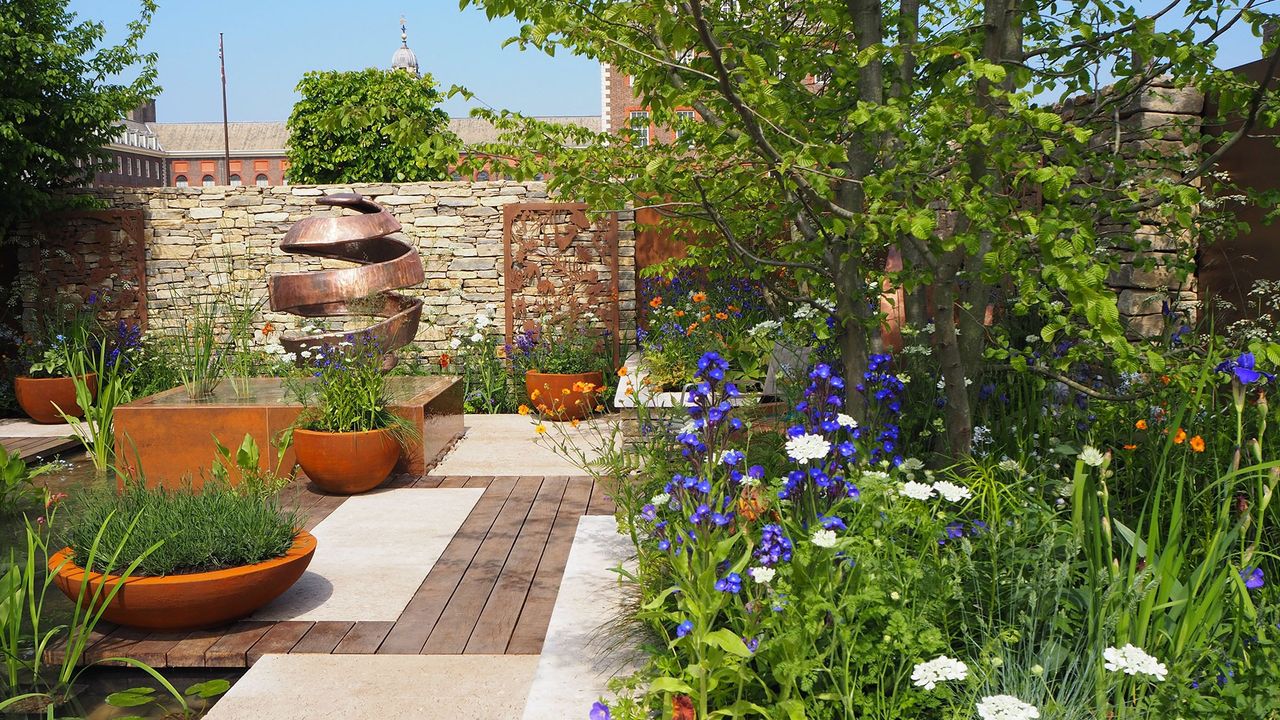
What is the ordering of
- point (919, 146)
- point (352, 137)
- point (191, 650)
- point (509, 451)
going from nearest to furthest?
point (919, 146) → point (191, 650) → point (509, 451) → point (352, 137)

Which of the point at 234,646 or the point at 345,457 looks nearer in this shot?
the point at 234,646

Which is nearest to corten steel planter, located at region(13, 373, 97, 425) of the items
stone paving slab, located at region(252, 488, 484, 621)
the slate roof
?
stone paving slab, located at region(252, 488, 484, 621)

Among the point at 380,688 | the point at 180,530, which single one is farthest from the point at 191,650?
the point at 380,688

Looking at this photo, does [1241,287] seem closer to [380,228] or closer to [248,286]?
[380,228]

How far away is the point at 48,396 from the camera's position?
8.72m

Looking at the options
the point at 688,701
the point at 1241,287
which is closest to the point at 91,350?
the point at 688,701

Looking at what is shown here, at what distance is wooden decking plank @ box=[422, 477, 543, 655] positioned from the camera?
368cm

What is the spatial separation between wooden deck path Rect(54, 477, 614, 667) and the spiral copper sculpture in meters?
2.21

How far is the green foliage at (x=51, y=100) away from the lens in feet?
28.1

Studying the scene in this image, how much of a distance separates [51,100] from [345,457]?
5680mm

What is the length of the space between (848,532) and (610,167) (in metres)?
1.91

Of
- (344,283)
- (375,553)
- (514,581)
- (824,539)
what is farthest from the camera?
(344,283)

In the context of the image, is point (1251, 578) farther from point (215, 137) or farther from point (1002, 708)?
point (215, 137)

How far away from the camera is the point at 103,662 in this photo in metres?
3.49
